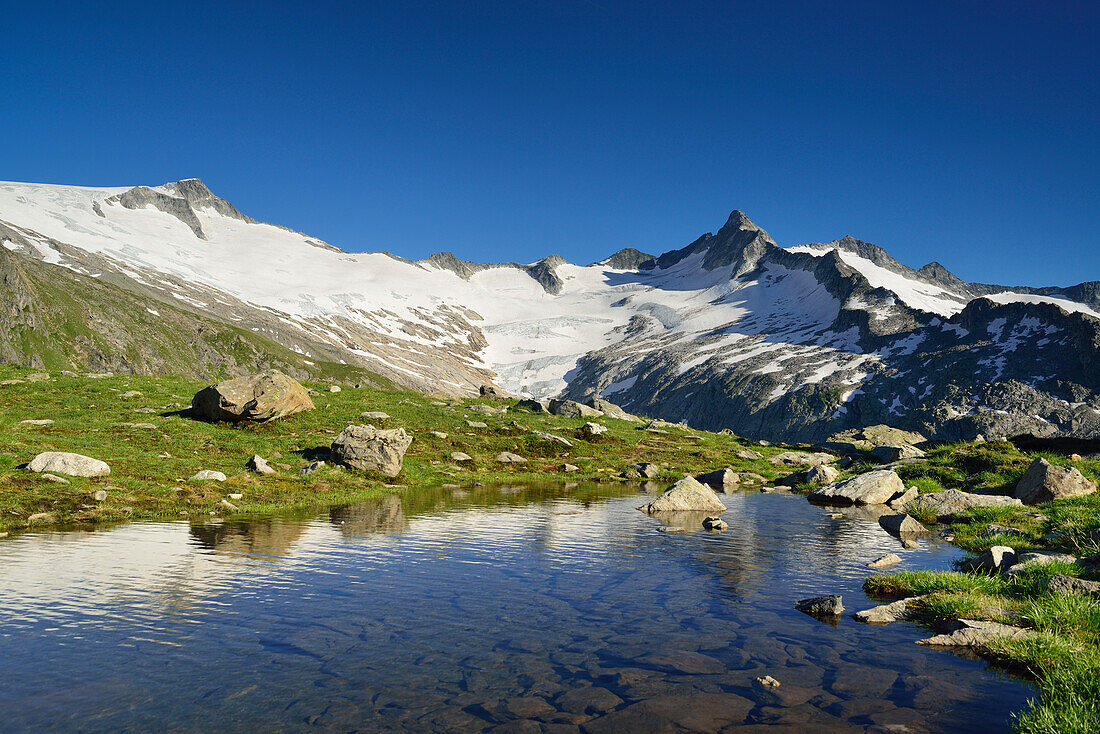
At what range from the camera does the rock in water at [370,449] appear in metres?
34.7

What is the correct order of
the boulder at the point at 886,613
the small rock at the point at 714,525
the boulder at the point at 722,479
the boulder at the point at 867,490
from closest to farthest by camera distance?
the boulder at the point at 886,613, the small rock at the point at 714,525, the boulder at the point at 867,490, the boulder at the point at 722,479

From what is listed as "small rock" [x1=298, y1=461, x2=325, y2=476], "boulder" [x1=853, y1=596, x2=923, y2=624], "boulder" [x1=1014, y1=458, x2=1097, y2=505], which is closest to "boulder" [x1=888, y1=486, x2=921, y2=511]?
"boulder" [x1=1014, y1=458, x2=1097, y2=505]

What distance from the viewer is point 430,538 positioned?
69.1 ft

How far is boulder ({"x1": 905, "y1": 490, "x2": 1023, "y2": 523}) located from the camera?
1011 inches

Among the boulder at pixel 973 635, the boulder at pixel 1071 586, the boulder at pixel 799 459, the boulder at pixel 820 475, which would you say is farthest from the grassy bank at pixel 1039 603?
the boulder at pixel 799 459

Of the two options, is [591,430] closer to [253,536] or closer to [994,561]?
[253,536]

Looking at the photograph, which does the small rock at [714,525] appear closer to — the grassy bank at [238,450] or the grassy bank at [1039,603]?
the grassy bank at [1039,603]

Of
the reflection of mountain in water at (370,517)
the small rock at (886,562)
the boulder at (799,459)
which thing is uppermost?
the boulder at (799,459)

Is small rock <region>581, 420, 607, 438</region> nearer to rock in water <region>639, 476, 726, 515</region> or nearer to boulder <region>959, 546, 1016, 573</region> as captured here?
rock in water <region>639, 476, 726, 515</region>

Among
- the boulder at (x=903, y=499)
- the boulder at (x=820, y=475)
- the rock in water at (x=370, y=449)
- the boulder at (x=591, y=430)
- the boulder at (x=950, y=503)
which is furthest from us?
the boulder at (x=591, y=430)

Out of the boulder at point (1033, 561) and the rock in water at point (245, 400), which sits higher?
the rock in water at point (245, 400)

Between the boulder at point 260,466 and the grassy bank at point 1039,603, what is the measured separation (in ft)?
91.5

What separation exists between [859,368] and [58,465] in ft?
670

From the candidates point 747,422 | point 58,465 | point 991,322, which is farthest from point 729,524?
point 991,322
